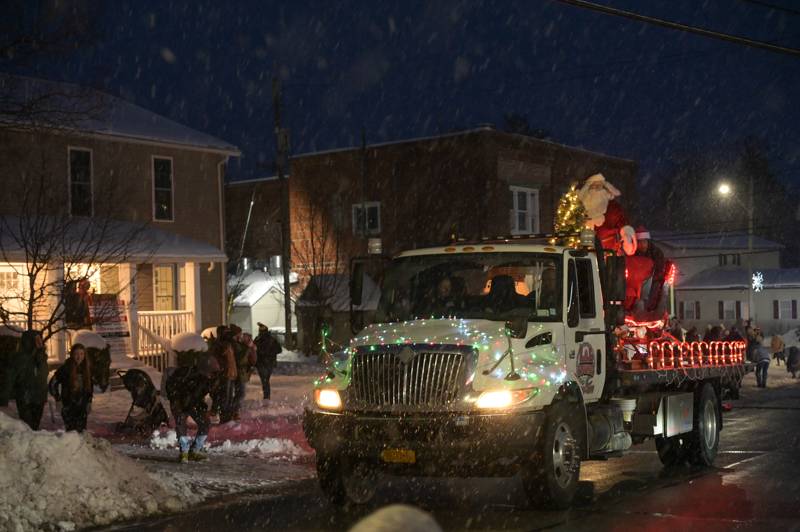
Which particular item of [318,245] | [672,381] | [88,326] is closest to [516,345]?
[672,381]

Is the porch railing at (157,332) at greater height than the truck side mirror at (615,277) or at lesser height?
lesser

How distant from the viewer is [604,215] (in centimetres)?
1494

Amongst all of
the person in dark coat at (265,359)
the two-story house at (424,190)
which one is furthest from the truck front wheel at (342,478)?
the two-story house at (424,190)

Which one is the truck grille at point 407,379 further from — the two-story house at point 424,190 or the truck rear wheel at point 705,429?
the two-story house at point 424,190

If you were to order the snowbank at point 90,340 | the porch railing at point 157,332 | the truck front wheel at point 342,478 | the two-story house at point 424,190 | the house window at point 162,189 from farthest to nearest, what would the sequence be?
the two-story house at point 424,190 < the house window at point 162,189 < the porch railing at point 157,332 < the snowbank at point 90,340 < the truck front wheel at point 342,478

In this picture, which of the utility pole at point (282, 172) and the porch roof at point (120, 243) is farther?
the utility pole at point (282, 172)

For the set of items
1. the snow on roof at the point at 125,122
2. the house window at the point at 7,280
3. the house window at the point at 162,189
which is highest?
the snow on roof at the point at 125,122

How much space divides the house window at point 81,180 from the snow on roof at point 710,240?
5492cm

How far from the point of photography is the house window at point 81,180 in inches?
1105

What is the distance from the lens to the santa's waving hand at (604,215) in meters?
14.7

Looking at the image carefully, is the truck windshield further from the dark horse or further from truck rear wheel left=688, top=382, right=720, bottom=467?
the dark horse

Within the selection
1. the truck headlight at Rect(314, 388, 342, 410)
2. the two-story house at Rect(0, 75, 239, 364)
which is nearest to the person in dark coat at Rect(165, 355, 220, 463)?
the truck headlight at Rect(314, 388, 342, 410)

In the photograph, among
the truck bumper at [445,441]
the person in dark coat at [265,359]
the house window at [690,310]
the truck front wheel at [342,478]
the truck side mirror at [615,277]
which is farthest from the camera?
the house window at [690,310]

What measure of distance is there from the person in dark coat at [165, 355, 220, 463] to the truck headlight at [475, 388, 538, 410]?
5111mm
